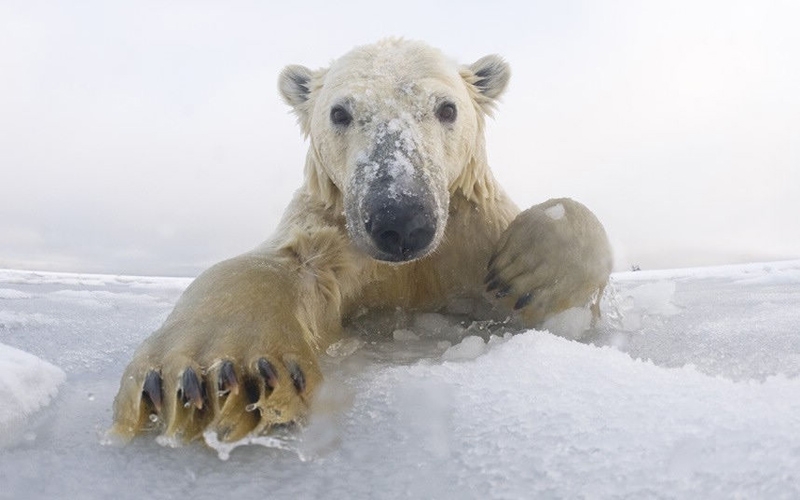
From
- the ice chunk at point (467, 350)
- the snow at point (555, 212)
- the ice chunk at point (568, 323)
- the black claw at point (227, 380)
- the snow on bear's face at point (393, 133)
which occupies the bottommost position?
the ice chunk at point (568, 323)

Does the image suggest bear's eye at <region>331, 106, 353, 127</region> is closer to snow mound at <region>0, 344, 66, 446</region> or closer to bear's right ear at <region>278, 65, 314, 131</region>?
bear's right ear at <region>278, 65, 314, 131</region>

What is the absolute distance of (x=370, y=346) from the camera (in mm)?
2062

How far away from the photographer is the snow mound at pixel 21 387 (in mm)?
1158

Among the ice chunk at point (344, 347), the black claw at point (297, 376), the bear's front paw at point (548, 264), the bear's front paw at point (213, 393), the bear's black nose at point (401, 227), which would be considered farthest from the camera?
the bear's front paw at point (548, 264)

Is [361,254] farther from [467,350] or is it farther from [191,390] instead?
[191,390]

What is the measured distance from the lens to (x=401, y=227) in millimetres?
1689

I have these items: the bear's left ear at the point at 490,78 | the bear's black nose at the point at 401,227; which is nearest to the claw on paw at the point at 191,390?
the bear's black nose at the point at 401,227

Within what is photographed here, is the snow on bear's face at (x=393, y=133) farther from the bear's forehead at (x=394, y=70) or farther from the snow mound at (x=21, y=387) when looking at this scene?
the snow mound at (x=21, y=387)

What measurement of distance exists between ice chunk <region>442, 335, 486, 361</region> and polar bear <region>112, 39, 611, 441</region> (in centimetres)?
29

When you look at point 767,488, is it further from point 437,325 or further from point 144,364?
point 437,325

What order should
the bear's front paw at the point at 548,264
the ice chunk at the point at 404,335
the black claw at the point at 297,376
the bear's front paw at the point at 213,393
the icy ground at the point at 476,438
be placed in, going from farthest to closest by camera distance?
1. the ice chunk at the point at 404,335
2. the bear's front paw at the point at 548,264
3. the black claw at the point at 297,376
4. the bear's front paw at the point at 213,393
5. the icy ground at the point at 476,438

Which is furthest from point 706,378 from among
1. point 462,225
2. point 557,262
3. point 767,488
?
point 462,225

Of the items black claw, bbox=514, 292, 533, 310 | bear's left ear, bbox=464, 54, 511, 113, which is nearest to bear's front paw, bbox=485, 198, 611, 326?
black claw, bbox=514, 292, 533, 310

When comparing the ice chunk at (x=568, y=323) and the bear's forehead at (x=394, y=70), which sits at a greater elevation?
the bear's forehead at (x=394, y=70)
